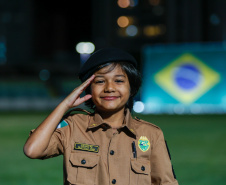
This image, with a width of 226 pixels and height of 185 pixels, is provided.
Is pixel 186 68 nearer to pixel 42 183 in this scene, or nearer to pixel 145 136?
pixel 42 183

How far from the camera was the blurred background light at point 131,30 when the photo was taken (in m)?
75.7

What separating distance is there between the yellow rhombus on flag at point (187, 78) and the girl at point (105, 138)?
1505 cm

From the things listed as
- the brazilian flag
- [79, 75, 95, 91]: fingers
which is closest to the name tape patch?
[79, 75, 95, 91]: fingers

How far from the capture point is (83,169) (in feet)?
7.54

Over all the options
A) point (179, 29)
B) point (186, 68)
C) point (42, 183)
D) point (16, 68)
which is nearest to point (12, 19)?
point (179, 29)

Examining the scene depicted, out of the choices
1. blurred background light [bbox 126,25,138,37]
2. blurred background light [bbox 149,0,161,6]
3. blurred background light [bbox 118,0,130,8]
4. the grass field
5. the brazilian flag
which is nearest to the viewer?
the grass field

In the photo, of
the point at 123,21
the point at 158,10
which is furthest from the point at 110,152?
the point at 123,21

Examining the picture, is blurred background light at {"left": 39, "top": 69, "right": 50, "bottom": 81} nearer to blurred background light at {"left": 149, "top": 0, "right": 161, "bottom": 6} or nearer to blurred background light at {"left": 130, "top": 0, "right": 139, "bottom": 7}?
blurred background light at {"left": 149, "top": 0, "right": 161, "bottom": 6}

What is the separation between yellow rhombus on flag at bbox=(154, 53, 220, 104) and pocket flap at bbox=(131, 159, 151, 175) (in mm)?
15186

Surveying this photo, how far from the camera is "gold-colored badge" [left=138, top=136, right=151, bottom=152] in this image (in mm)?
2369

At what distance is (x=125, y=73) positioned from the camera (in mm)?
2494

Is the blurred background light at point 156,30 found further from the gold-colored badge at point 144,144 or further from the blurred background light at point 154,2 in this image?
the gold-colored badge at point 144,144

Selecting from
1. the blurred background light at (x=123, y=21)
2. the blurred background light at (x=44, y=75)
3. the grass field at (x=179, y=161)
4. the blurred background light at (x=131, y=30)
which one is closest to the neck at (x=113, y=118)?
the grass field at (x=179, y=161)

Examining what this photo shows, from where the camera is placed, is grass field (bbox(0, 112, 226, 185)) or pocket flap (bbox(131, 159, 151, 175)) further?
grass field (bbox(0, 112, 226, 185))
